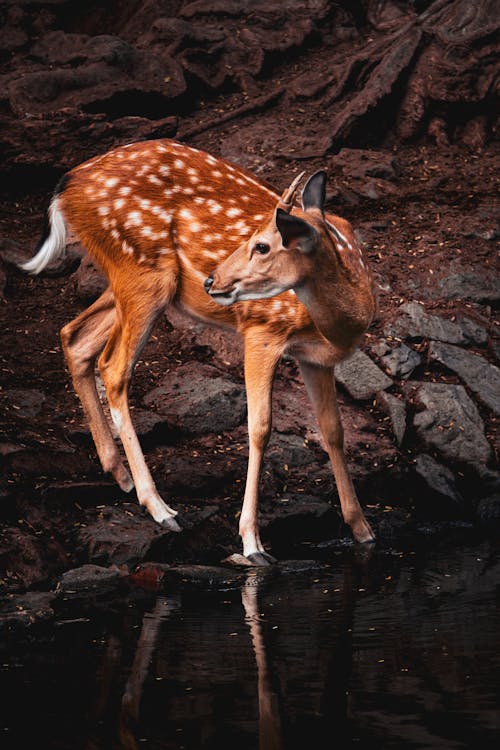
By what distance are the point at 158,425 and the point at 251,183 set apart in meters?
1.65

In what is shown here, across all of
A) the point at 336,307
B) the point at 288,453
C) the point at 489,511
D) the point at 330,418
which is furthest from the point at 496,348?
the point at 336,307

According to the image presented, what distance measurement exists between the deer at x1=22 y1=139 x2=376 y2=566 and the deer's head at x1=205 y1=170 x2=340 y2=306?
0.39 feet

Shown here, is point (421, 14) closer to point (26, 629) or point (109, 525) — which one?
point (109, 525)

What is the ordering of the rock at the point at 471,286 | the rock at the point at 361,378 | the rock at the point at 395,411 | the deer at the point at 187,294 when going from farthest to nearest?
the rock at the point at 471,286, the rock at the point at 361,378, the rock at the point at 395,411, the deer at the point at 187,294

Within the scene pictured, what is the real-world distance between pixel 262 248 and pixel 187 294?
1136 mm

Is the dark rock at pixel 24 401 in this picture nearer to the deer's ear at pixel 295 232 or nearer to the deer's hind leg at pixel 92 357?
the deer's hind leg at pixel 92 357

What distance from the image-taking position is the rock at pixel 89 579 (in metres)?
5.78

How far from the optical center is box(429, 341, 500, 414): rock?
8.07m

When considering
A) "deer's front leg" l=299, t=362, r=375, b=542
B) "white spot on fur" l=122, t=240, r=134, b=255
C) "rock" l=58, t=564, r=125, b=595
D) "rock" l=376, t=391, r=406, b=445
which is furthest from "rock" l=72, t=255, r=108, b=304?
"rock" l=58, t=564, r=125, b=595

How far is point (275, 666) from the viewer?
4328mm

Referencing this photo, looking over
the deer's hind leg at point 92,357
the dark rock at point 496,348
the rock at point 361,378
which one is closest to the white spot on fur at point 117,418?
the deer's hind leg at point 92,357

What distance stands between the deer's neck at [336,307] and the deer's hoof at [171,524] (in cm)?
132

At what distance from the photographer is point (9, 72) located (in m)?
12.1

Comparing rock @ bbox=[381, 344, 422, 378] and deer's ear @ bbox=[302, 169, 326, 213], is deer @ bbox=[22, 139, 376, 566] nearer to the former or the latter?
deer's ear @ bbox=[302, 169, 326, 213]
